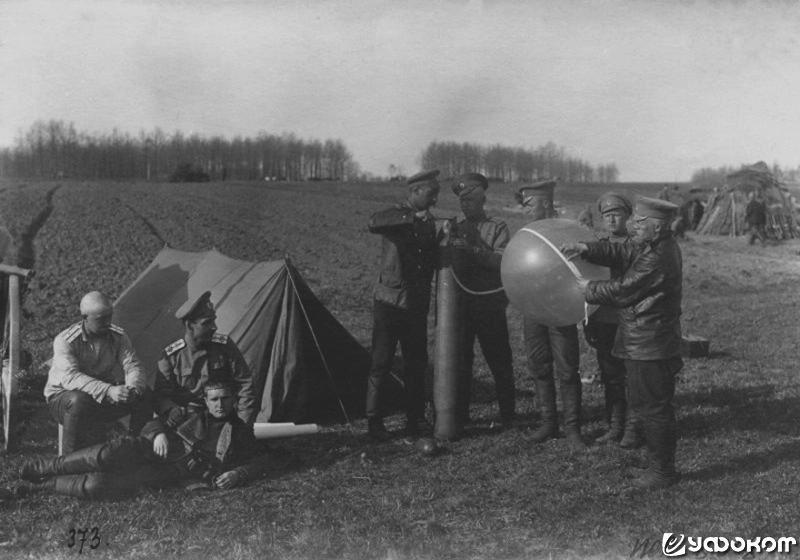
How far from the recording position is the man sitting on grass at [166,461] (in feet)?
15.6

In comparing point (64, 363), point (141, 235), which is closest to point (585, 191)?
point (141, 235)

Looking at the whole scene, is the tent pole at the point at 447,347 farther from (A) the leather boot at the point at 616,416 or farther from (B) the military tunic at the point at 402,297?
(A) the leather boot at the point at 616,416

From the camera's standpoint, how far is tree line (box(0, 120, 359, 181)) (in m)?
A: 22.6

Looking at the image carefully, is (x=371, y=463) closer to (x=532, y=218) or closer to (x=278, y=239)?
(x=532, y=218)

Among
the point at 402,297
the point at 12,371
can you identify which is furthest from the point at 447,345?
the point at 12,371

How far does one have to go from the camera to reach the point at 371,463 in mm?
5527

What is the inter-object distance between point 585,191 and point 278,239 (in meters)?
14.9

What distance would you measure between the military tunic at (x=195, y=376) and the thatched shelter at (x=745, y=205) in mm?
25297

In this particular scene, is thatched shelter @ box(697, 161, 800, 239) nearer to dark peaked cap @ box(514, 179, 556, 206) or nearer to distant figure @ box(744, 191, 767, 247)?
distant figure @ box(744, 191, 767, 247)

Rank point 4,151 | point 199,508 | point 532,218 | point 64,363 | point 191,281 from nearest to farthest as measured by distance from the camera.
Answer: point 199,508, point 64,363, point 532,218, point 191,281, point 4,151

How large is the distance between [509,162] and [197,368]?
1103 centimetres

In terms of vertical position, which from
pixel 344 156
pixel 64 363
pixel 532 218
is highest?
pixel 344 156

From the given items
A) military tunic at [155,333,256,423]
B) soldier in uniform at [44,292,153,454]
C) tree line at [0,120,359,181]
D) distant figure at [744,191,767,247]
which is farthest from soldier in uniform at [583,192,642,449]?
distant figure at [744,191,767,247]

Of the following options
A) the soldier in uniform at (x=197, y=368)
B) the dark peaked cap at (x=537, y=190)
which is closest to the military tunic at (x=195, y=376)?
the soldier in uniform at (x=197, y=368)
